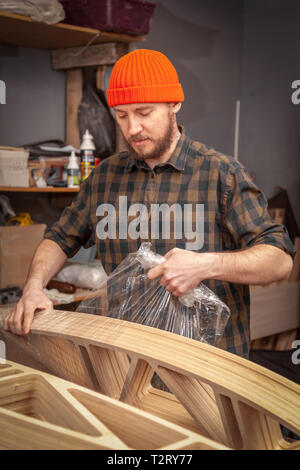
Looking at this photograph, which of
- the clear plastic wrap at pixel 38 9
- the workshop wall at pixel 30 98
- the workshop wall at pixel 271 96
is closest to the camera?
the clear plastic wrap at pixel 38 9

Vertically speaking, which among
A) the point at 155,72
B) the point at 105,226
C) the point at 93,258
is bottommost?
the point at 93,258

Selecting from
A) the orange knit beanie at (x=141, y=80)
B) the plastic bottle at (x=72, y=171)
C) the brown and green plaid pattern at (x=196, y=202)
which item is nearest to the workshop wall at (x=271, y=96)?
the plastic bottle at (x=72, y=171)

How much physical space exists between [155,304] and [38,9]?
1.57 meters

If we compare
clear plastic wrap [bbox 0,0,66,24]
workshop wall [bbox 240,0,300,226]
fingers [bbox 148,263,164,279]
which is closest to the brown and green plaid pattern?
fingers [bbox 148,263,164,279]

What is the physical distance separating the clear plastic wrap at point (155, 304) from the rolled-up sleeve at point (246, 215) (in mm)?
231

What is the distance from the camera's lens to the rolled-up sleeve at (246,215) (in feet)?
4.47

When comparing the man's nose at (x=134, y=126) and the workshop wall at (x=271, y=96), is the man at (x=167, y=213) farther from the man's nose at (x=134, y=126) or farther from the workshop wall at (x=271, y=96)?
the workshop wall at (x=271, y=96)

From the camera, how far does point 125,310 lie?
4.22ft

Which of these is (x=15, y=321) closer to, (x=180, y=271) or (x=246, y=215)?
(x=180, y=271)

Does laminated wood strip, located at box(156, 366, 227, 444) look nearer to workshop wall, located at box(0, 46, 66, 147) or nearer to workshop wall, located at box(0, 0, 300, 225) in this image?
workshop wall, located at box(0, 46, 66, 147)

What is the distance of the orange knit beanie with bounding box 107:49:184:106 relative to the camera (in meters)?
1.32

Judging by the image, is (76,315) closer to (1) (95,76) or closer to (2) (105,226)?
(2) (105,226)

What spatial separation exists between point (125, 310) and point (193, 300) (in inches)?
7.0
